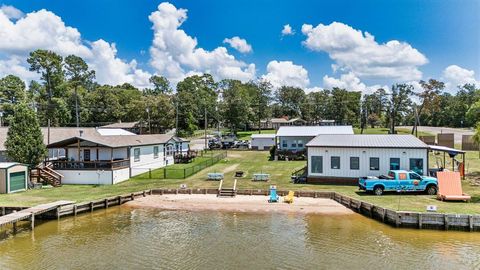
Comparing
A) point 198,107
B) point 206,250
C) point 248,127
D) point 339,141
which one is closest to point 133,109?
point 198,107

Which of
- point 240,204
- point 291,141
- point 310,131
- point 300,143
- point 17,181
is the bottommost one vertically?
point 240,204

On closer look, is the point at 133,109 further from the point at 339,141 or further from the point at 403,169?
the point at 403,169

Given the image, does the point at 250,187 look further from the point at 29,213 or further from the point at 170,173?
the point at 29,213

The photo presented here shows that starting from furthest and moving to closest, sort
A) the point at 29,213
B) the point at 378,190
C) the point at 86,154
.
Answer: the point at 86,154 < the point at 378,190 < the point at 29,213

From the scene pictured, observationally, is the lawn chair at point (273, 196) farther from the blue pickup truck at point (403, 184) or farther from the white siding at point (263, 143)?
the white siding at point (263, 143)

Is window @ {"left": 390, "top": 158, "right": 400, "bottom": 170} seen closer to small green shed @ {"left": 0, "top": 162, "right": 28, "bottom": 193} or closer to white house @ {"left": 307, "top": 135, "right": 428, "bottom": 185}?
white house @ {"left": 307, "top": 135, "right": 428, "bottom": 185}

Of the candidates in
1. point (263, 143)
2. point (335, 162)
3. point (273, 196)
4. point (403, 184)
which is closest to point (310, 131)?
point (263, 143)
